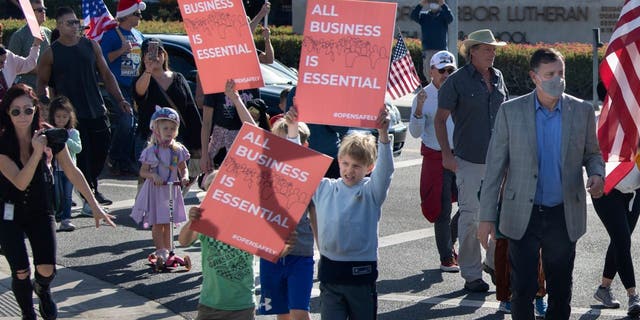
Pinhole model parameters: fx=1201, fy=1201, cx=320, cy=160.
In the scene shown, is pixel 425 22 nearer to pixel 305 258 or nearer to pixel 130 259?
pixel 130 259

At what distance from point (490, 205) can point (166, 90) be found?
5.05m

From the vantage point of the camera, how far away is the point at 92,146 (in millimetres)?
11977

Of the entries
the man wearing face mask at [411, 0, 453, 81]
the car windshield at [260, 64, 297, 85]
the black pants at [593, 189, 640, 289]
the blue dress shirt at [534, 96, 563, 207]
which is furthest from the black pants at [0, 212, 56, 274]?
the man wearing face mask at [411, 0, 453, 81]

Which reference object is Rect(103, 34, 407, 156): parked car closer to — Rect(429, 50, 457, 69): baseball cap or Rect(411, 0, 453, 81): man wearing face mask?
Rect(429, 50, 457, 69): baseball cap

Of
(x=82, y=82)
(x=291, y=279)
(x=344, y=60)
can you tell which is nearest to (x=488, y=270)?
(x=291, y=279)

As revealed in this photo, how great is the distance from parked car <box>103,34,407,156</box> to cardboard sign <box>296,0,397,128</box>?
7760mm

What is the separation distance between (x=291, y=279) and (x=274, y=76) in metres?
8.69

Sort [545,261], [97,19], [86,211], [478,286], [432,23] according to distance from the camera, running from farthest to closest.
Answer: [432,23] < [97,19] < [86,211] < [478,286] < [545,261]

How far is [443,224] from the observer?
952 centimetres

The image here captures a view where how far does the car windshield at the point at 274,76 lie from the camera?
1509 cm

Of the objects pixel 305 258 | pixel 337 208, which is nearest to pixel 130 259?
pixel 305 258

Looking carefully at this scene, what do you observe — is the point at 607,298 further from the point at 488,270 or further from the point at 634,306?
the point at 488,270

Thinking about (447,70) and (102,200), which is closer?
(447,70)

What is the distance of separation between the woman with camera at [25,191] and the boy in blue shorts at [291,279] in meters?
1.05
